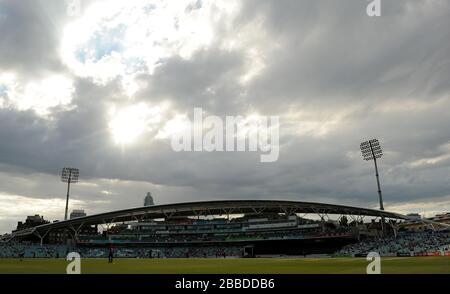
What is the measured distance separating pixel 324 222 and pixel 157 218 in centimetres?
5782

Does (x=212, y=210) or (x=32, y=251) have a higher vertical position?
(x=212, y=210)

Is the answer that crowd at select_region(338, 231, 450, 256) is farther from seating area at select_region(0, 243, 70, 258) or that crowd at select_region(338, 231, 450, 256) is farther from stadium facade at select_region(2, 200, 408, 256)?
seating area at select_region(0, 243, 70, 258)

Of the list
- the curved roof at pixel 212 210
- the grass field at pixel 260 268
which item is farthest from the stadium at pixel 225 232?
the grass field at pixel 260 268

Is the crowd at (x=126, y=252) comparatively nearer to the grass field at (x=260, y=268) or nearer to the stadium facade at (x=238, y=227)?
the stadium facade at (x=238, y=227)

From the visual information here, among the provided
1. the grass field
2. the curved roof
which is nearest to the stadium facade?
the curved roof

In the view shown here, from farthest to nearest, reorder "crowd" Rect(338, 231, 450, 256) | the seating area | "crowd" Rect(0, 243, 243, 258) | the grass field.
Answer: "crowd" Rect(0, 243, 243, 258) < the seating area < "crowd" Rect(338, 231, 450, 256) < the grass field

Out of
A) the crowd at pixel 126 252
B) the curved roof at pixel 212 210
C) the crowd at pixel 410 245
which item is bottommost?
the crowd at pixel 126 252

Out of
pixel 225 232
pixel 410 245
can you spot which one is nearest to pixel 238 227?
pixel 225 232

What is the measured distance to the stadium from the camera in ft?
323

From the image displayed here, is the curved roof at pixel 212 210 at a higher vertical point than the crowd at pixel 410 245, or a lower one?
higher

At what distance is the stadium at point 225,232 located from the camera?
98312 millimetres

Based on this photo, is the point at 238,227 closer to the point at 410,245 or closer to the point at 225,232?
the point at 225,232

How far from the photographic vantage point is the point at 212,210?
120 metres

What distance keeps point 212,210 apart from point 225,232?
8.10 metres
